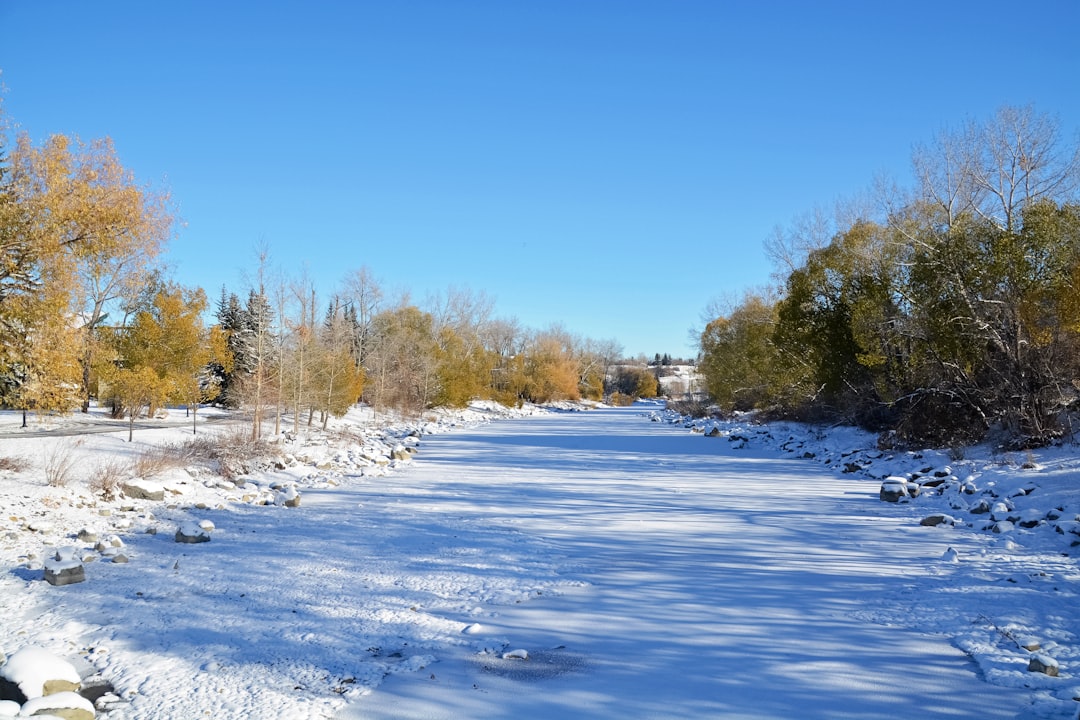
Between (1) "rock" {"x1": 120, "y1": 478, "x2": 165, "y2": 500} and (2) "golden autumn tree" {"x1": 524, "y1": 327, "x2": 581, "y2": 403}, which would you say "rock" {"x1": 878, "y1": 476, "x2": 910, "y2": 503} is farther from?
(2) "golden autumn tree" {"x1": 524, "y1": 327, "x2": 581, "y2": 403}

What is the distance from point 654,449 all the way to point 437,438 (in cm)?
1111

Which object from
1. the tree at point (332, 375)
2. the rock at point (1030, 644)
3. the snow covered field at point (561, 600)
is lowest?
the snow covered field at point (561, 600)

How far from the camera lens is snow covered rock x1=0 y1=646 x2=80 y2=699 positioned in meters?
4.30

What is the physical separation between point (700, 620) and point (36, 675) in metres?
5.03

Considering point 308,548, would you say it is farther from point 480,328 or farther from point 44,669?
point 480,328

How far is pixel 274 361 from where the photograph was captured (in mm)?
26281

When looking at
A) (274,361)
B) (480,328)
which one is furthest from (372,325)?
(274,361)

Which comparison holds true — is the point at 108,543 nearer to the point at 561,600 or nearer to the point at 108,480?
the point at 108,480

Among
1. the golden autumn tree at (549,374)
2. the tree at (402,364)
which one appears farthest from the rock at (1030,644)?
the golden autumn tree at (549,374)

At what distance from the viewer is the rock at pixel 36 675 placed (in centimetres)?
432

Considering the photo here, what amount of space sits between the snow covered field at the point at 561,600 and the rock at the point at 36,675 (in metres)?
0.27

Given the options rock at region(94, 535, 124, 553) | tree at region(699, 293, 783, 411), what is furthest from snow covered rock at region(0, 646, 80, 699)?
tree at region(699, 293, 783, 411)

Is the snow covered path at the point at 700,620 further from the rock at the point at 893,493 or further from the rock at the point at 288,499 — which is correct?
the rock at the point at 288,499

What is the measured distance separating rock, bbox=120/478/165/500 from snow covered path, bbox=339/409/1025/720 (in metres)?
3.63
